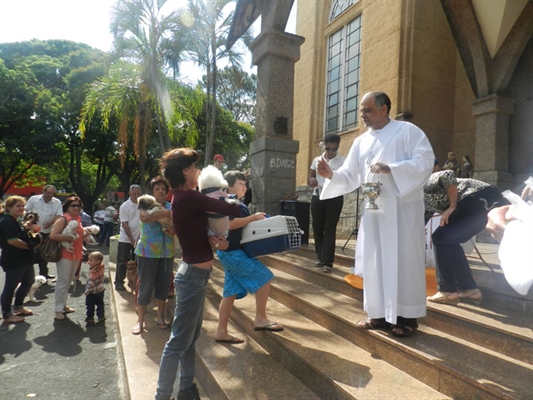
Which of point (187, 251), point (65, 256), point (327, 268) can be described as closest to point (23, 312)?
point (65, 256)

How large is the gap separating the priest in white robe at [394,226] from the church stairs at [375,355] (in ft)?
0.75

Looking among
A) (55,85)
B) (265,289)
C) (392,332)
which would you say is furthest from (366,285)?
(55,85)

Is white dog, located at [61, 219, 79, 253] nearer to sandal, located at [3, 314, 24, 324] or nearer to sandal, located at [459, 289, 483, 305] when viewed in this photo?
sandal, located at [3, 314, 24, 324]

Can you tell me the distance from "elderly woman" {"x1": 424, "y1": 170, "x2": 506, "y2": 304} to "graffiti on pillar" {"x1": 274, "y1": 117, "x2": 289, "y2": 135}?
4.08 meters

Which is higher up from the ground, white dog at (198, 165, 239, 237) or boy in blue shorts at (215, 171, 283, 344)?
white dog at (198, 165, 239, 237)

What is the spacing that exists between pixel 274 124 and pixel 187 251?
16.7 ft

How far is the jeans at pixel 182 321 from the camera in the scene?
267 centimetres

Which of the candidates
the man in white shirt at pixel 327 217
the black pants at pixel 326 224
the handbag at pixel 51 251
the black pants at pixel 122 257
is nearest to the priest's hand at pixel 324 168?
the man in white shirt at pixel 327 217

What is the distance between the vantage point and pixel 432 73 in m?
9.56

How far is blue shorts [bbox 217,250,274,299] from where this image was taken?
341 cm

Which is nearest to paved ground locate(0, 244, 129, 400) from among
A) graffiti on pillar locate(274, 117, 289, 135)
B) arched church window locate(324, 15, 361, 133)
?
graffiti on pillar locate(274, 117, 289, 135)

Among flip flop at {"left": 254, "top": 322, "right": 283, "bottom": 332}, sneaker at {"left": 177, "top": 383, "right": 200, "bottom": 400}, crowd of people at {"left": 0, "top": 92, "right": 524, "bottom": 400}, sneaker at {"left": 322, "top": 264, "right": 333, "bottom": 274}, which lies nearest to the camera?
crowd of people at {"left": 0, "top": 92, "right": 524, "bottom": 400}

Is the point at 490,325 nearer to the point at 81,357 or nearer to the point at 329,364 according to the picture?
the point at 329,364

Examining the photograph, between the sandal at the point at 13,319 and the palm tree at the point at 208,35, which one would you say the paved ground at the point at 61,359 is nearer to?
the sandal at the point at 13,319
